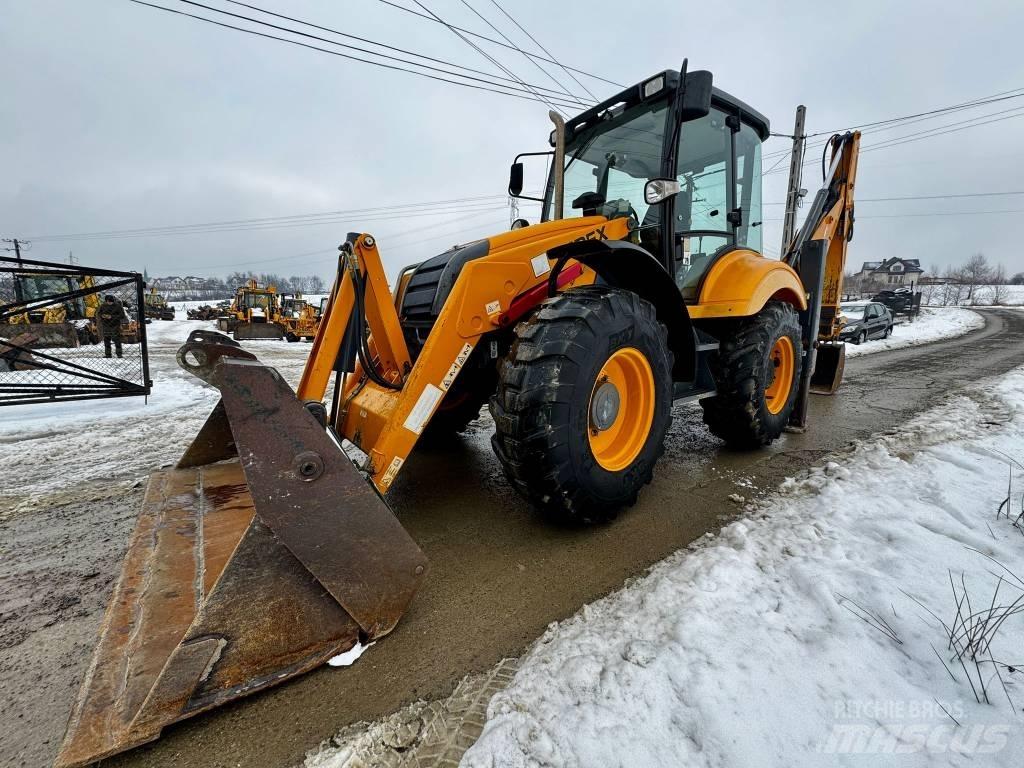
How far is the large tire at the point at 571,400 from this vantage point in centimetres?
205

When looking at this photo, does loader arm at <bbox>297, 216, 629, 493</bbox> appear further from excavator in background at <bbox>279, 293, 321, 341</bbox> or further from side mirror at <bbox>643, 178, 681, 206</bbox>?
excavator in background at <bbox>279, 293, 321, 341</bbox>

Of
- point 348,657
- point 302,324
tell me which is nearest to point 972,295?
point 302,324

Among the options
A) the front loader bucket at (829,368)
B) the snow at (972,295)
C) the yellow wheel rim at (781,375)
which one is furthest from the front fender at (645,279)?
the snow at (972,295)

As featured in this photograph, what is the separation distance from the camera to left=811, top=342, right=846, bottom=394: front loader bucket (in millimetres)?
6141

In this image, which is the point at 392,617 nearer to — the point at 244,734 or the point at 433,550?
the point at 244,734

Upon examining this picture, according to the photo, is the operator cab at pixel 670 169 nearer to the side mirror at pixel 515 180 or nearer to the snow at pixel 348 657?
the side mirror at pixel 515 180

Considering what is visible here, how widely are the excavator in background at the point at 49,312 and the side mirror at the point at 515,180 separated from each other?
5.33 m

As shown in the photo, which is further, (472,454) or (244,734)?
(472,454)

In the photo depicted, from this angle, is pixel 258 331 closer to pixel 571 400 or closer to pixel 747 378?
pixel 747 378

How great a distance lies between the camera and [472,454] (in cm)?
392

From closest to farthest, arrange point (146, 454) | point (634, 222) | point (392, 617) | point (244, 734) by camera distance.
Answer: point (244, 734) < point (392, 617) < point (634, 222) < point (146, 454)

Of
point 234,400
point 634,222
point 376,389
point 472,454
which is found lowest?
point 472,454

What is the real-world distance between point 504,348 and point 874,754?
213cm

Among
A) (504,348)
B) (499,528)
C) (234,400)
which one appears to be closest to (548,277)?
(504,348)
